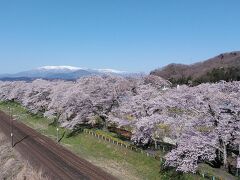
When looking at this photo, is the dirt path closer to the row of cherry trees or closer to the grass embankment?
the grass embankment

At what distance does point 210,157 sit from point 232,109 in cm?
492

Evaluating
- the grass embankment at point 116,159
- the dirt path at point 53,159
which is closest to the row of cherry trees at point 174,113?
the grass embankment at point 116,159

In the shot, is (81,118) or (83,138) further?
(81,118)

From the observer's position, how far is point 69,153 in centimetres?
4925

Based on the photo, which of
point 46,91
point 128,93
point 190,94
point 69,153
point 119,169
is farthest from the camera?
point 46,91

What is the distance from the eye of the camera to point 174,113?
3928 cm

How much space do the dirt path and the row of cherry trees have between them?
22.3 feet

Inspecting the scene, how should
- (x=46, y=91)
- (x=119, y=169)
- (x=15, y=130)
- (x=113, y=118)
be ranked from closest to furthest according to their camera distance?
1. (x=119, y=169)
2. (x=113, y=118)
3. (x=15, y=130)
4. (x=46, y=91)

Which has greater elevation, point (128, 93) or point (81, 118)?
point (128, 93)

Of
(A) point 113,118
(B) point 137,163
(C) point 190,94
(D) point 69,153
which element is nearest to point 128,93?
(A) point 113,118

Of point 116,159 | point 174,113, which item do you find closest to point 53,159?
point 116,159

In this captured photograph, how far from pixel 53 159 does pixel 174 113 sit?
17.4 m

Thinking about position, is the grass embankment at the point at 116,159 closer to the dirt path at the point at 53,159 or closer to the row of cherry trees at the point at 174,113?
the dirt path at the point at 53,159

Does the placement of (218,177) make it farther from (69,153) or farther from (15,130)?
(15,130)
